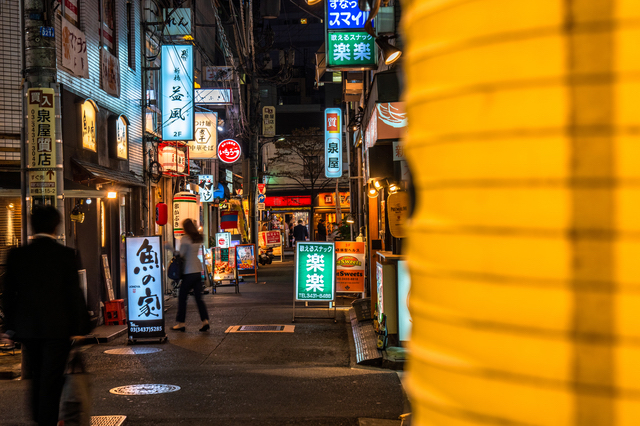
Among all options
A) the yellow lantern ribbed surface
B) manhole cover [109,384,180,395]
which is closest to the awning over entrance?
manhole cover [109,384,180,395]

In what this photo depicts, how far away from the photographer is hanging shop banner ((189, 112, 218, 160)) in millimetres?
22609

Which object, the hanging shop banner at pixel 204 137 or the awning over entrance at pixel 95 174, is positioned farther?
the hanging shop banner at pixel 204 137

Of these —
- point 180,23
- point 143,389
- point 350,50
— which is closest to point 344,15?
point 350,50

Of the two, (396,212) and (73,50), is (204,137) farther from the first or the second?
(396,212)

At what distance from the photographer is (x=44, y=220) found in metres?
5.02

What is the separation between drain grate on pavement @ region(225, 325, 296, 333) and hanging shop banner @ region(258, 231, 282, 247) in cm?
1967

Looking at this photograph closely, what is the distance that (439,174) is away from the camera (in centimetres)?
101

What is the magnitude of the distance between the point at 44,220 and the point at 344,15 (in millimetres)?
9964

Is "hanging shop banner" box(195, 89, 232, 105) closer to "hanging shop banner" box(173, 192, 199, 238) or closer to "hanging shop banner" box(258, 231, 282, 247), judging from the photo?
"hanging shop banner" box(173, 192, 199, 238)

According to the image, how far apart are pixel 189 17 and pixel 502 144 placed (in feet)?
71.6

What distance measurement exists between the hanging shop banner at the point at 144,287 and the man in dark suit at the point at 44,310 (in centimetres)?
602

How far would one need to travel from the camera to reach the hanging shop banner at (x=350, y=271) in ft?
46.8

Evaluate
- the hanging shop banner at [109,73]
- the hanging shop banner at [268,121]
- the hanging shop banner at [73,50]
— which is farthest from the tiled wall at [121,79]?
the hanging shop banner at [268,121]

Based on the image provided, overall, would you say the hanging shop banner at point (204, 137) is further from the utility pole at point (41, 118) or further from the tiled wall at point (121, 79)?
the utility pole at point (41, 118)
